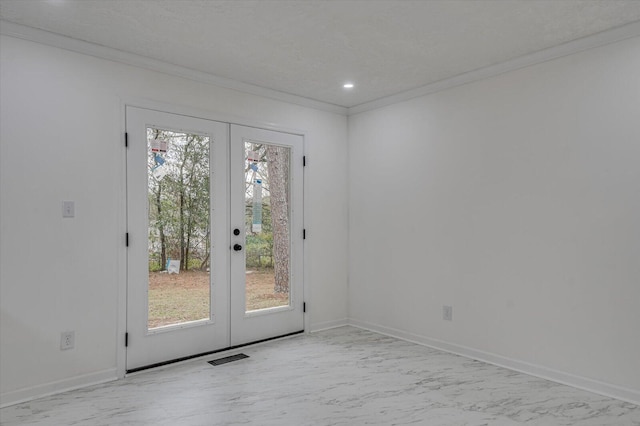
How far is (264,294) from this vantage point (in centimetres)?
414

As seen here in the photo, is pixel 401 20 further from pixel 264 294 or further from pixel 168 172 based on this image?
pixel 264 294

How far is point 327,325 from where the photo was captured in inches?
183

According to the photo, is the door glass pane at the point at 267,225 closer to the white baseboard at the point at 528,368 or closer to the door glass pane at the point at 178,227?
the door glass pane at the point at 178,227

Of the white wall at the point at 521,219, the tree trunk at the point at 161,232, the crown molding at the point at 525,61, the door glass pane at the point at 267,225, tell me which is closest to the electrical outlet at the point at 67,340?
the tree trunk at the point at 161,232

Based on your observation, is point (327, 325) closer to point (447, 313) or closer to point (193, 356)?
point (447, 313)

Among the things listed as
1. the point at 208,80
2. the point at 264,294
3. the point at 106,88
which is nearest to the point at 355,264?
the point at 264,294

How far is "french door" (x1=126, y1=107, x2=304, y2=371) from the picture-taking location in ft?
11.0

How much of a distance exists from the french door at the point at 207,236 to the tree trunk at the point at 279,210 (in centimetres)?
1

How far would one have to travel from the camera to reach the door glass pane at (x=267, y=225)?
4.04 meters

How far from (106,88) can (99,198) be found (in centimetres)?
86

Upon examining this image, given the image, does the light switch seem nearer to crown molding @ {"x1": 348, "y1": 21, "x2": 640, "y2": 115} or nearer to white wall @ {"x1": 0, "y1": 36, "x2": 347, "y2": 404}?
white wall @ {"x1": 0, "y1": 36, "x2": 347, "y2": 404}

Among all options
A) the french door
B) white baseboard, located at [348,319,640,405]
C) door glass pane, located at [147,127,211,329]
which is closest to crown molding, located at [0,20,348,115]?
the french door

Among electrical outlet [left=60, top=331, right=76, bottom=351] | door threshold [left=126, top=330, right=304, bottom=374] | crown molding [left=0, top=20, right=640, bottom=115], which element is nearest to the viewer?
crown molding [left=0, top=20, right=640, bottom=115]

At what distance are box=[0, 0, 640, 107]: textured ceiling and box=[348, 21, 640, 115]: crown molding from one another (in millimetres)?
62
